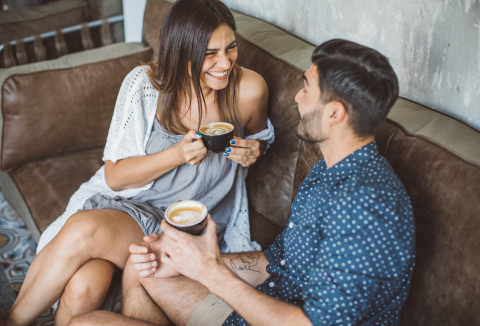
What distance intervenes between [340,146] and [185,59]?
Result: 2.41ft

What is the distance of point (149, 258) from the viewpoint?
1.26 m

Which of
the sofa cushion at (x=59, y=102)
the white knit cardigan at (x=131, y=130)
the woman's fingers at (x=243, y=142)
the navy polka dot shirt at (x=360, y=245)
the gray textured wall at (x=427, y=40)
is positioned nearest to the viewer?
the navy polka dot shirt at (x=360, y=245)

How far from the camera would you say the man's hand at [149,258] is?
125 centimetres

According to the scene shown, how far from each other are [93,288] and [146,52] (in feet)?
4.97

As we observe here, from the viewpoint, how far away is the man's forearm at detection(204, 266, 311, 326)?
890 mm

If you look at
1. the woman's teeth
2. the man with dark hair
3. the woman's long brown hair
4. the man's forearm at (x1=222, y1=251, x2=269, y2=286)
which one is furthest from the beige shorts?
the woman's teeth

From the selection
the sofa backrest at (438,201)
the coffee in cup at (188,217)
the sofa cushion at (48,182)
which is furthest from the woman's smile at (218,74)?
the sofa cushion at (48,182)

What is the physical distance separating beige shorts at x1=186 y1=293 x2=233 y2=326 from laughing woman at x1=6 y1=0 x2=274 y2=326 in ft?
1.23

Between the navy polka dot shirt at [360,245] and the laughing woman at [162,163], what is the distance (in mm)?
546

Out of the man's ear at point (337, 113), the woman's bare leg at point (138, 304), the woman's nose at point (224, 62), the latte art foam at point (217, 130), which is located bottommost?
the woman's bare leg at point (138, 304)

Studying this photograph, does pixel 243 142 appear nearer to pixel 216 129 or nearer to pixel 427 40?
pixel 216 129

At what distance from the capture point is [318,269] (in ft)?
2.86

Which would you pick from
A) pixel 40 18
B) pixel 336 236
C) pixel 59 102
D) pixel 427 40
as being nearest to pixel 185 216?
pixel 336 236

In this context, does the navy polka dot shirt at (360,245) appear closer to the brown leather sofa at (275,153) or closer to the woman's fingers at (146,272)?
the brown leather sofa at (275,153)
